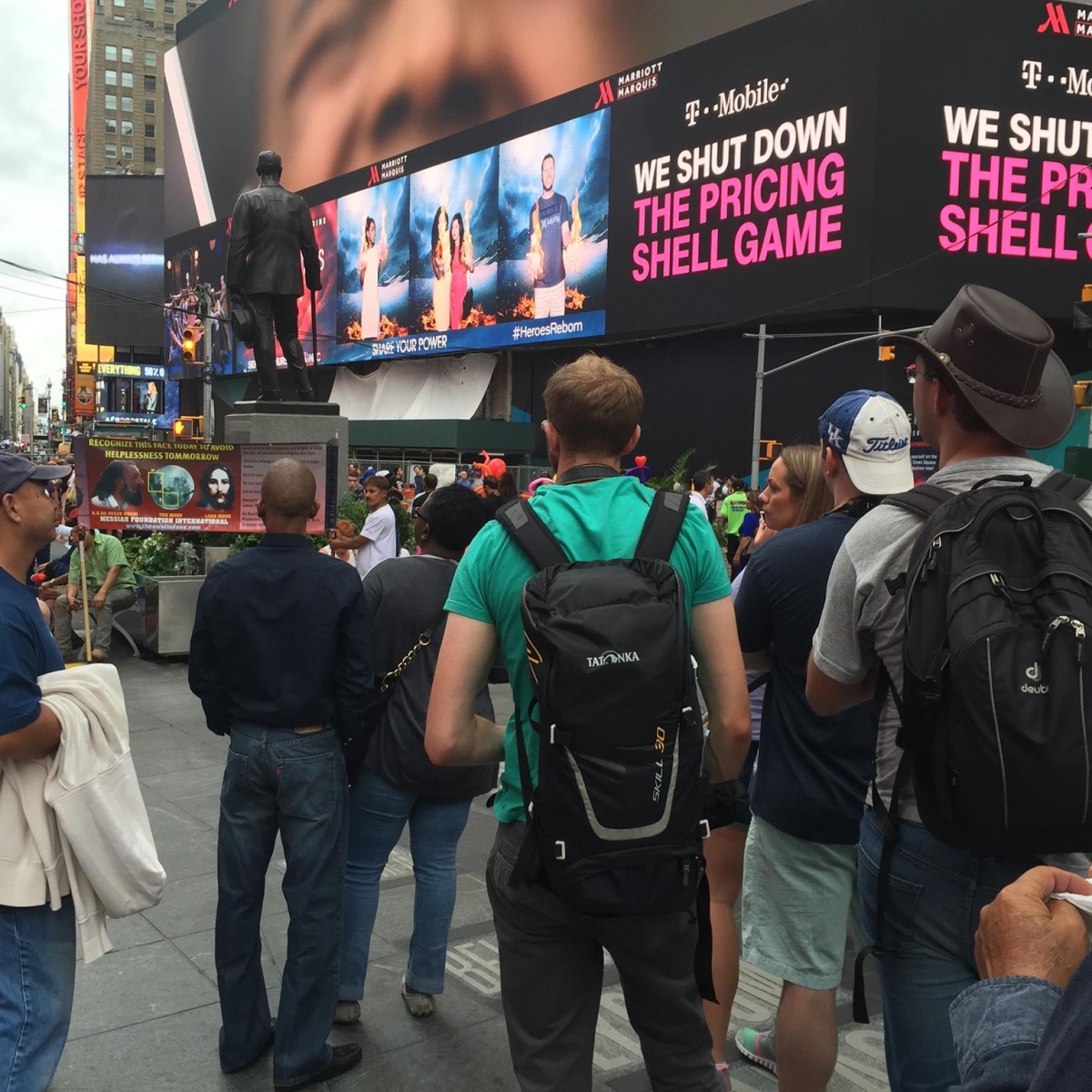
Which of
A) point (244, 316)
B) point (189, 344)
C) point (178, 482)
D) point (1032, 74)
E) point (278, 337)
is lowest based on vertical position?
point (178, 482)

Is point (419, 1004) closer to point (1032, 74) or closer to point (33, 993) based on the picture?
point (33, 993)

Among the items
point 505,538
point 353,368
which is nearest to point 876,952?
point 505,538

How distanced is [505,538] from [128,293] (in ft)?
293

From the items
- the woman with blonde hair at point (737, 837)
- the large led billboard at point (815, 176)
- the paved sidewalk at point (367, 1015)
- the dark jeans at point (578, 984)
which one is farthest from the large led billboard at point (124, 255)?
the dark jeans at point (578, 984)

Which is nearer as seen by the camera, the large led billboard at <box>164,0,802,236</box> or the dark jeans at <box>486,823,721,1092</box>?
the dark jeans at <box>486,823,721,1092</box>

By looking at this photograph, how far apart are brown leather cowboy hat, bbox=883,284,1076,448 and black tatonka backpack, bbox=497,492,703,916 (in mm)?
705

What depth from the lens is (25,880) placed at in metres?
2.66

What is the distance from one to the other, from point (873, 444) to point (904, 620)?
1015 mm

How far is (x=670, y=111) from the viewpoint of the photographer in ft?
112

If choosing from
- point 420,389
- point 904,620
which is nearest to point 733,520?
point 904,620

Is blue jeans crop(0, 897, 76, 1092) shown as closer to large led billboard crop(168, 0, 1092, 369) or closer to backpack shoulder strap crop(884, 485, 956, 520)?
backpack shoulder strap crop(884, 485, 956, 520)

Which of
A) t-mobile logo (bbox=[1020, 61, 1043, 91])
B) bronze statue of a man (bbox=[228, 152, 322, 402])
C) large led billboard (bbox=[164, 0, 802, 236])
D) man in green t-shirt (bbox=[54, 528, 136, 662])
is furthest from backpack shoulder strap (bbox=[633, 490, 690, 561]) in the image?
large led billboard (bbox=[164, 0, 802, 236])

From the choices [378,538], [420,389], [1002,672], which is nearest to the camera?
[1002,672]

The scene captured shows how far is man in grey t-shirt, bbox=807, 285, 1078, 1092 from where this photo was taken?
2.12 meters
